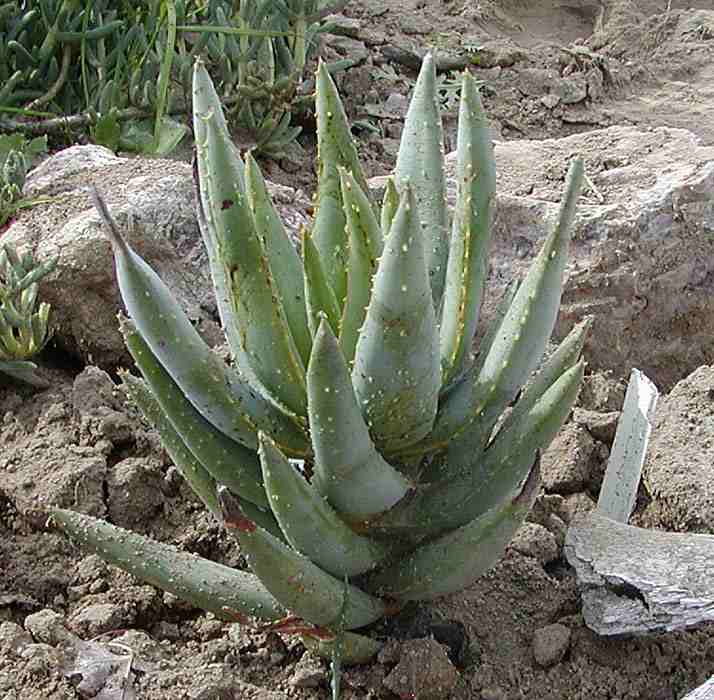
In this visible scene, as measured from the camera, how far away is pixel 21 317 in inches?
109

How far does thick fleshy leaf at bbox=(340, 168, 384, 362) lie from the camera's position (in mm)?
1964

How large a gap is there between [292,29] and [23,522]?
2.79 meters

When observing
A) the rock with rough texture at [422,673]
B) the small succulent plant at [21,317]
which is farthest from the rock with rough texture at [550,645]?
the small succulent plant at [21,317]

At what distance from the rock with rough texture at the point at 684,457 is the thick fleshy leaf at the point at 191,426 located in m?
0.94

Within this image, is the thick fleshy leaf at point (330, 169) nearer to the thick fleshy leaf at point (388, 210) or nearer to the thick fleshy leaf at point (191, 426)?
the thick fleshy leaf at point (388, 210)

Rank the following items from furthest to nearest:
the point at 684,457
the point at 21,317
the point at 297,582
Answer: the point at 21,317 → the point at 684,457 → the point at 297,582

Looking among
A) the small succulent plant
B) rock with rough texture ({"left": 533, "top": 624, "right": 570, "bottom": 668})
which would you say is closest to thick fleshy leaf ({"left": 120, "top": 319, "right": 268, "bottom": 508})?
rock with rough texture ({"left": 533, "top": 624, "right": 570, "bottom": 668})

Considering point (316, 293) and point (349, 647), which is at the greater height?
point (316, 293)

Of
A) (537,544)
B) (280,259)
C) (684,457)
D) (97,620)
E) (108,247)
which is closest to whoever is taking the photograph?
(280,259)

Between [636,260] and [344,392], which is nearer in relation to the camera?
[344,392]

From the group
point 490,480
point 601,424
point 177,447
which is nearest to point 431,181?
point 490,480

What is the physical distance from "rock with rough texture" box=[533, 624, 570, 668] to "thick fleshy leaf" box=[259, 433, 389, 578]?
0.34 meters

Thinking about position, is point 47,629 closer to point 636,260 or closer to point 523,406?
point 523,406

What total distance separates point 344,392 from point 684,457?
3.59 ft
